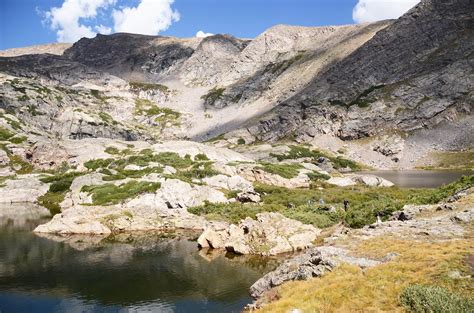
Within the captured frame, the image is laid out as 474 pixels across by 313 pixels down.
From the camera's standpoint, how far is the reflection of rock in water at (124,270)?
3966 cm

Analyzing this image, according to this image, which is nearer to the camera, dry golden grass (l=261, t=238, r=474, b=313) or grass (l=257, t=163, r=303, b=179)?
dry golden grass (l=261, t=238, r=474, b=313)

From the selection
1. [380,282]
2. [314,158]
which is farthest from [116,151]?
[380,282]

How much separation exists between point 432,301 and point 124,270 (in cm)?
3489

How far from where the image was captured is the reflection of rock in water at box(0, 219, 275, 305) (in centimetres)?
3966

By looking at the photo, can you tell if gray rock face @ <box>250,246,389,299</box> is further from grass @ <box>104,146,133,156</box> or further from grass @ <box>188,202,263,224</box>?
grass @ <box>104,146,133,156</box>

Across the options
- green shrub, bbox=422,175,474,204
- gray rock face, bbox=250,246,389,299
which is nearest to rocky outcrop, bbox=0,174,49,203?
gray rock face, bbox=250,246,389,299

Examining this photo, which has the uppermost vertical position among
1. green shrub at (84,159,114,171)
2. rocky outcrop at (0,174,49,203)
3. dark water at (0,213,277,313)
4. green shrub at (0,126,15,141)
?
green shrub at (0,126,15,141)

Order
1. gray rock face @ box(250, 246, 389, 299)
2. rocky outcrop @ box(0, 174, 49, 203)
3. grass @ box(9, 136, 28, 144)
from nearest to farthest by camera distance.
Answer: gray rock face @ box(250, 246, 389, 299) < rocky outcrop @ box(0, 174, 49, 203) < grass @ box(9, 136, 28, 144)

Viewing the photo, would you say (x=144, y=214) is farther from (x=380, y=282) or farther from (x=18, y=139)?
(x=18, y=139)

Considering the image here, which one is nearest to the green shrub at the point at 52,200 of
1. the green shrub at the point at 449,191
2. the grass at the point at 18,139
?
the grass at the point at 18,139

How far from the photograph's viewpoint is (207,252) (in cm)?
5519

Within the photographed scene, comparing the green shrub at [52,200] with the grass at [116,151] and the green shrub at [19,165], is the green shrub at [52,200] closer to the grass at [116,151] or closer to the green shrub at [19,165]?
the grass at [116,151]

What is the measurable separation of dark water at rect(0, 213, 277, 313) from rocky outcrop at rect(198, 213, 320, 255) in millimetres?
2577

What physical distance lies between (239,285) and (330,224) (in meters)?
24.7
